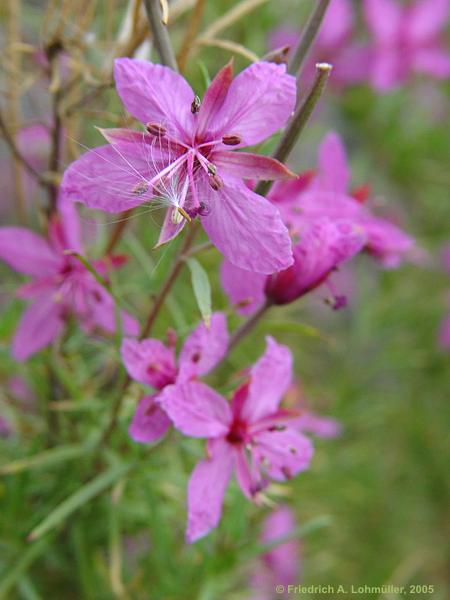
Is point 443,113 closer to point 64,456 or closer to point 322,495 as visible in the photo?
point 322,495

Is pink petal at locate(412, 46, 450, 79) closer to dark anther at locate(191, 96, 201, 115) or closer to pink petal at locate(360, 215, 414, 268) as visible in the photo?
pink petal at locate(360, 215, 414, 268)

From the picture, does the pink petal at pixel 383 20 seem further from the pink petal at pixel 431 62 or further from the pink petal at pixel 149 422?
the pink petal at pixel 149 422

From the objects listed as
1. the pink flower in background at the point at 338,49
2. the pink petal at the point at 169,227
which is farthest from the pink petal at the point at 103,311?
the pink flower in background at the point at 338,49

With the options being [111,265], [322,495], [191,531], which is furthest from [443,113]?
[191,531]

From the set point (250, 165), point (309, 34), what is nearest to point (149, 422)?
point (250, 165)

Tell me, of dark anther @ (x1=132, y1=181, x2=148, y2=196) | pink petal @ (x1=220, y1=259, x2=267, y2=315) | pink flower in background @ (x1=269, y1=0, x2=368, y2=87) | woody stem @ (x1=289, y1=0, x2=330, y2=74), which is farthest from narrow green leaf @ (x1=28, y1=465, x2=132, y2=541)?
pink flower in background @ (x1=269, y1=0, x2=368, y2=87)
